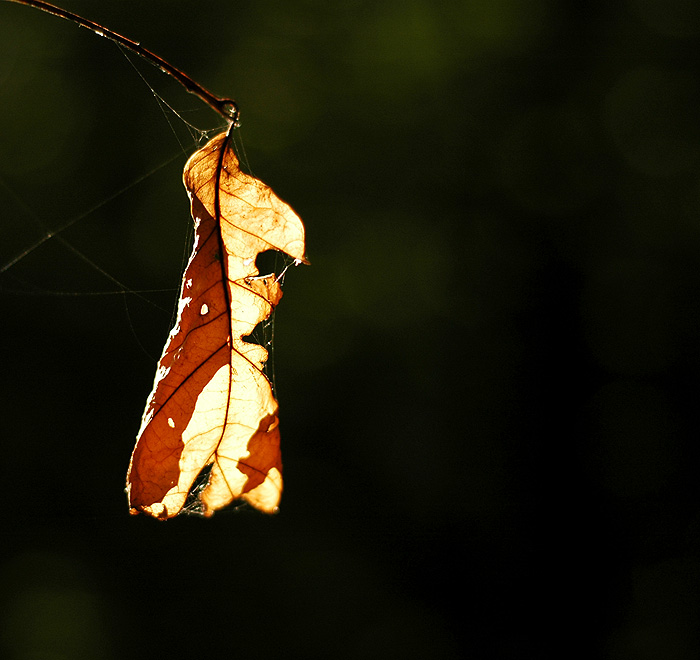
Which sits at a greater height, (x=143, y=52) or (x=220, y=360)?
(x=143, y=52)

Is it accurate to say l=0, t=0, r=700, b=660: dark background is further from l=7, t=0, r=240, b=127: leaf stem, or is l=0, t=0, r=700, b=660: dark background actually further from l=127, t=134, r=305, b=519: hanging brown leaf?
l=7, t=0, r=240, b=127: leaf stem

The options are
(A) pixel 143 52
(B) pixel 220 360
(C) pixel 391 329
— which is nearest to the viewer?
(A) pixel 143 52

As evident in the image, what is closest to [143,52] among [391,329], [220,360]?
[220,360]

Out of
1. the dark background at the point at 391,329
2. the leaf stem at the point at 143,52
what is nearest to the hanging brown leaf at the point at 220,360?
the leaf stem at the point at 143,52

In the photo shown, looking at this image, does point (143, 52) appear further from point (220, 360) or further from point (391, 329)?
point (391, 329)

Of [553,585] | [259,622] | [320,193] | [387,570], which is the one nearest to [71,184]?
[320,193]

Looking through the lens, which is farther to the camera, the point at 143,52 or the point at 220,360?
the point at 220,360

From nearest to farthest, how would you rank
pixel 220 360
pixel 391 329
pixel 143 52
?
pixel 143 52 < pixel 220 360 < pixel 391 329
